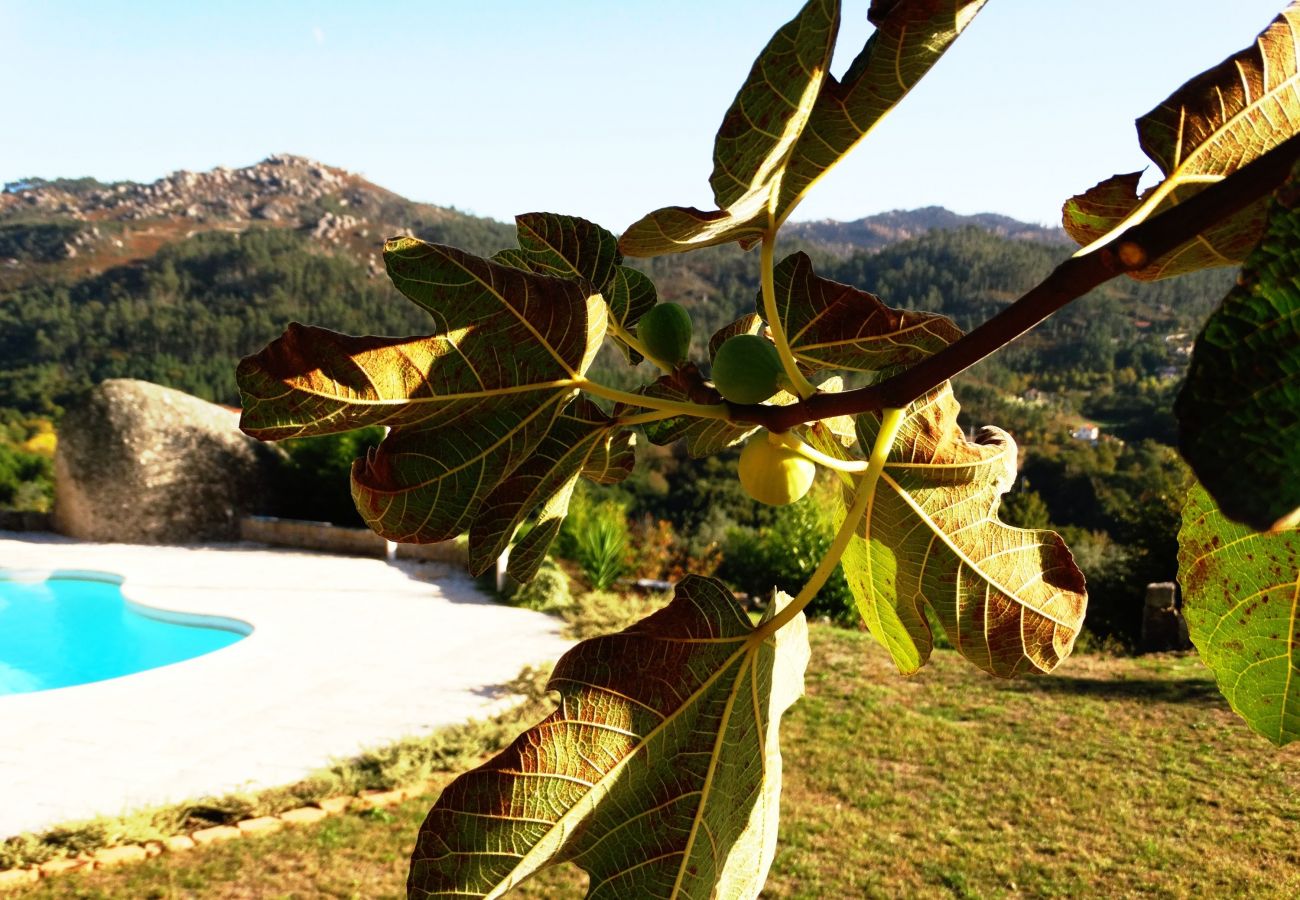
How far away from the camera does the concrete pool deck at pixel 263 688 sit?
18.8 feet

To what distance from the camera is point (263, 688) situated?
7.32 meters

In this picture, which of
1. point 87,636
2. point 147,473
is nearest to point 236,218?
point 147,473

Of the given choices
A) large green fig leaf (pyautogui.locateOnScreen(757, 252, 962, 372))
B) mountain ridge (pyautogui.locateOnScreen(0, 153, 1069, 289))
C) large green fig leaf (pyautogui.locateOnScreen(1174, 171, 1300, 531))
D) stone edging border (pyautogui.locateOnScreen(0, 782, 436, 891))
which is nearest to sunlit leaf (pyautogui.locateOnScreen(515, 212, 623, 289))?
large green fig leaf (pyautogui.locateOnScreen(757, 252, 962, 372))

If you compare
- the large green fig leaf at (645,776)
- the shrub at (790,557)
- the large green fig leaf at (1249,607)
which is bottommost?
the shrub at (790,557)

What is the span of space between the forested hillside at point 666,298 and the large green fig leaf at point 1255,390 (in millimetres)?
9321

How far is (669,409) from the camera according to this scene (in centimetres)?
53

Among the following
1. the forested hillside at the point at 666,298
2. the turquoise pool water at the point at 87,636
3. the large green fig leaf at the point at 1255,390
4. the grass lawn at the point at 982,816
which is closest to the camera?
the large green fig leaf at the point at 1255,390

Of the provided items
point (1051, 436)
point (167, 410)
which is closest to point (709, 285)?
point (1051, 436)

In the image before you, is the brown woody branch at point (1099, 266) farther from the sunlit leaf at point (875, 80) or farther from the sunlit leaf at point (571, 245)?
the sunlit leaf at point (571, 245)

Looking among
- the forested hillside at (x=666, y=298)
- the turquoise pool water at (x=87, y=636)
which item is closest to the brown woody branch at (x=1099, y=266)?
the forested hillside at (x=666, y=298)

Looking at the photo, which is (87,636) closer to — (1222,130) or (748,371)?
(748,371)

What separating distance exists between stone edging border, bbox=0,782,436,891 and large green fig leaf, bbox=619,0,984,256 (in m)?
5.29

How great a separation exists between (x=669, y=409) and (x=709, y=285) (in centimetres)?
3700

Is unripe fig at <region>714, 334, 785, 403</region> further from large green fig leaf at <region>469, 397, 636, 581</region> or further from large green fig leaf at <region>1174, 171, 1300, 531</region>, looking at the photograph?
large green fig leaf at <region>1174, 171, 1300, 531</region>
